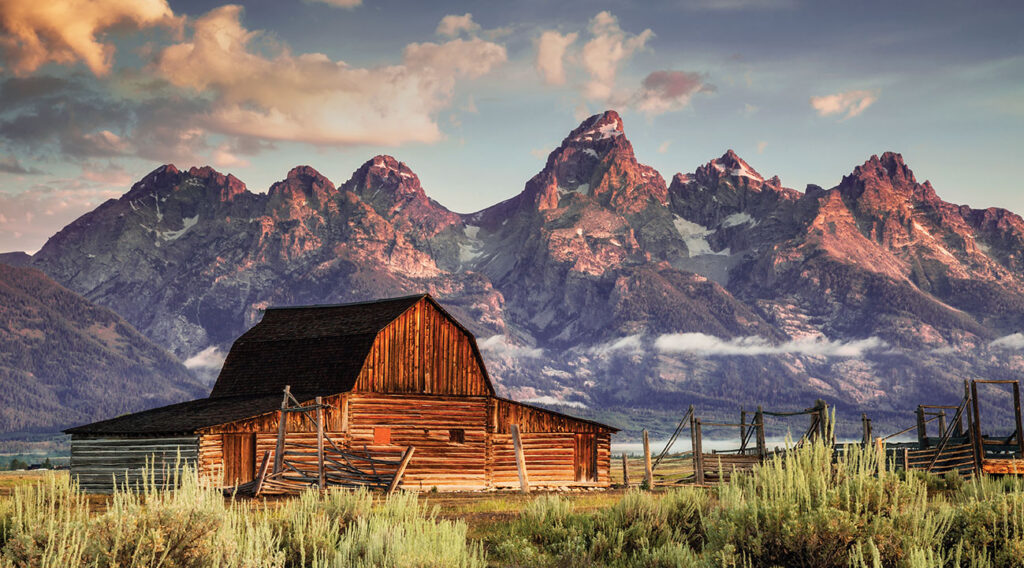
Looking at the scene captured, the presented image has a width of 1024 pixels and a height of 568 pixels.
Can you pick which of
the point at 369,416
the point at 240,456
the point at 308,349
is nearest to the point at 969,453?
the point at 369,416

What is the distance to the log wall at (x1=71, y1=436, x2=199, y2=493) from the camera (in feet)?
124

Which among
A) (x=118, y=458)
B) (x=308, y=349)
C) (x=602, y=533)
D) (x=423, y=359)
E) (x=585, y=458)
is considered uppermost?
(x=308, y=349)

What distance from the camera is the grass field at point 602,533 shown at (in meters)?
11.5

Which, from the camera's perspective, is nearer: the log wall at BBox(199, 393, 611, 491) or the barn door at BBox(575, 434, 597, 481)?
the log wall at BBox(199, 393, 611, 491)

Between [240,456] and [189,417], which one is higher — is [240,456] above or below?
below

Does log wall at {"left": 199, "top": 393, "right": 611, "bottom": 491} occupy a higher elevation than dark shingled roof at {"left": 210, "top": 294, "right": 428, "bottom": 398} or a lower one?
lower

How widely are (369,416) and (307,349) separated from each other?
5.60 m

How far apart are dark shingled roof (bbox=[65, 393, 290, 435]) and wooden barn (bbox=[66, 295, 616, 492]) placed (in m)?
0.09

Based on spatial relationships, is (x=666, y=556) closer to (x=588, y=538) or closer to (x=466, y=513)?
(x=588, y=538)

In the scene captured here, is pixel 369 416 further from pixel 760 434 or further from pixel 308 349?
pixel 760 434

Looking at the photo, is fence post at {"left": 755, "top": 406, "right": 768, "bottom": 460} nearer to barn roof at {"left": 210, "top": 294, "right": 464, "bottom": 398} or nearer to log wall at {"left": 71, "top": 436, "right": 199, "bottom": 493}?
barn roof at {"left": 210, "top": 294, "right": 464, "bottom": 398}

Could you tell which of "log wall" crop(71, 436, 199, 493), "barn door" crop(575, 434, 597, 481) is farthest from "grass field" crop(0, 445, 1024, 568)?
"barn door" crop(575, 434, 597, 481)

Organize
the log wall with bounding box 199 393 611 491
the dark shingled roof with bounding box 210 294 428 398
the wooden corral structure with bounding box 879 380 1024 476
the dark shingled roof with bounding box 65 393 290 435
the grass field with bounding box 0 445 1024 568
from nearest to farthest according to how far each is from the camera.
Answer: the grass field with bounding box 0 445 1024 568 → the wooden corral structure with bounding box 879 380 1024 476 → the dark shingled roof with bounding box 65 393 290 435 → the log wall with bounding box 199 393 611 491 → the dark shingled roof with bounding box 210 294 428 398

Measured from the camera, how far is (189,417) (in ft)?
130
